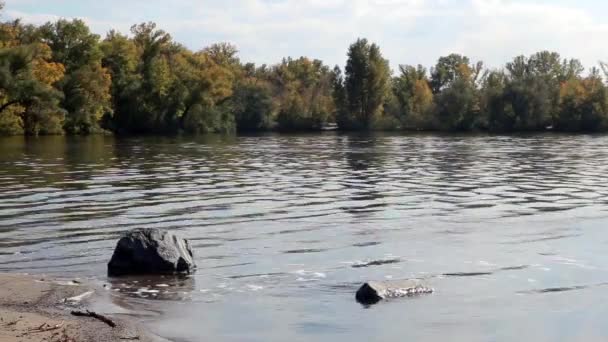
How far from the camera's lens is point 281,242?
18.7 m

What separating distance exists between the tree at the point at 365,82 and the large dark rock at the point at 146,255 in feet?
417

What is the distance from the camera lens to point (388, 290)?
13.2 meters

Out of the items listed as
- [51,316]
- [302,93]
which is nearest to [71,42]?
[302,93]

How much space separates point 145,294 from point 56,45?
103142 mm

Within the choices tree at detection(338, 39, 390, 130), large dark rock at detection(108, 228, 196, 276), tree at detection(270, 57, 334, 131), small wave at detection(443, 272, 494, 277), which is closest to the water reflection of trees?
small wave at detection(443, 272, 494, 277)

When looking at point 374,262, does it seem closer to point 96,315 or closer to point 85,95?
point 96,315

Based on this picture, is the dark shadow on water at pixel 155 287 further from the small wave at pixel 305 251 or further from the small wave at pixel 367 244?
the small wave at pixel 367 244

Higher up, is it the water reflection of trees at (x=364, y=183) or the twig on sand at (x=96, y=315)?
the twig on sand at (x=96, y=315)

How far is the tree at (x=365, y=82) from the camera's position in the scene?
141m

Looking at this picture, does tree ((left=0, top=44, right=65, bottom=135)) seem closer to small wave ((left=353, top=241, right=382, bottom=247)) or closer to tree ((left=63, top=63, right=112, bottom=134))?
tree ((left=63, top=63, right=112, bottom=134))

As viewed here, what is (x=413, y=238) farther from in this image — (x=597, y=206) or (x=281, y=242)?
(x=597, y=206)

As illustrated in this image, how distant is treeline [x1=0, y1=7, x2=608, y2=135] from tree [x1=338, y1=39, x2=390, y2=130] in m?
0.17

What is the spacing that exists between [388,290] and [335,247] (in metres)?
4.90

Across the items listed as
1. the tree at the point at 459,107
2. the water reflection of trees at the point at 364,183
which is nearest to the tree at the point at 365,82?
the tree at the point at 459,107
